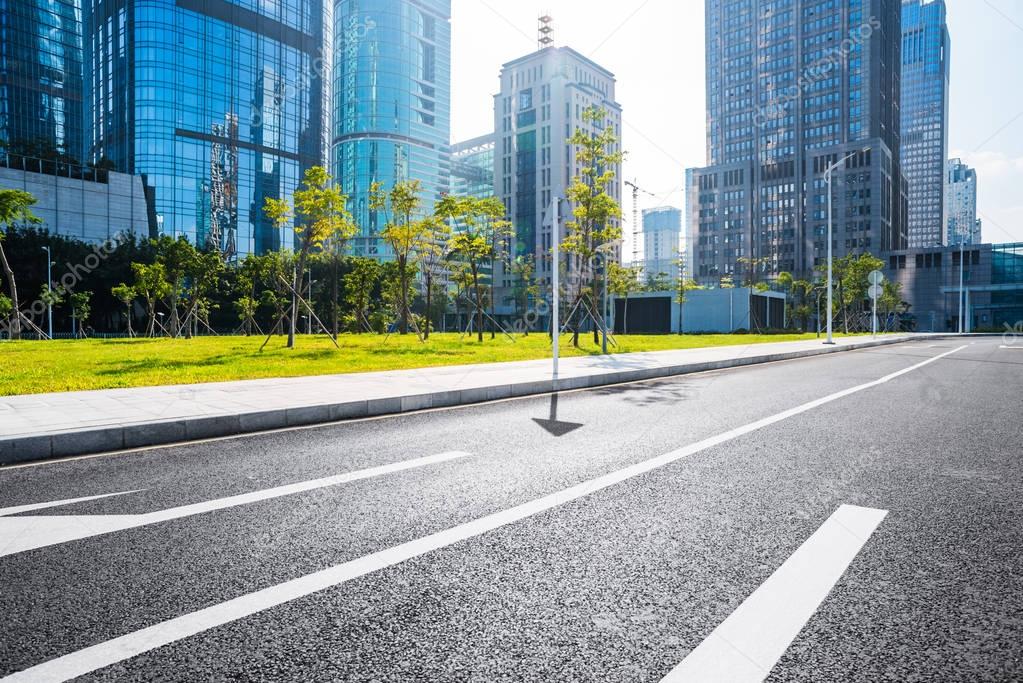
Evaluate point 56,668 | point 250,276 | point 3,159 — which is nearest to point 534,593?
point 56,668

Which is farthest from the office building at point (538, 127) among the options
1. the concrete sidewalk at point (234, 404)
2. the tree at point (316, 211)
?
the concrete sidewalk at point (234, 404)

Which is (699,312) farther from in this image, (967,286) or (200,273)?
(967,286)

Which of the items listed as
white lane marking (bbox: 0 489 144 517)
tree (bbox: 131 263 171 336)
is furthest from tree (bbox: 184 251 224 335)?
white lane marking (bbox: 0 489 144 517)

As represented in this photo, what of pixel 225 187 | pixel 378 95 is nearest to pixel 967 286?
pixel 225 187

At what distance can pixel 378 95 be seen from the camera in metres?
122

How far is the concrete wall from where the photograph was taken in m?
54.3

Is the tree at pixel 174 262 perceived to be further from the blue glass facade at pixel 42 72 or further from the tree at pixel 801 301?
the tree at pixel 801 301

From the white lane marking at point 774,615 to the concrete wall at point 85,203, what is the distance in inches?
2483

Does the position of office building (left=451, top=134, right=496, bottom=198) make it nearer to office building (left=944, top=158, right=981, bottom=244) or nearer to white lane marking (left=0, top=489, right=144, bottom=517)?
office building (left=944, top=158, right=981, bottom=244)

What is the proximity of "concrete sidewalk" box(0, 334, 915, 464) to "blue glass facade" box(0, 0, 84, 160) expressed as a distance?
3112 inches

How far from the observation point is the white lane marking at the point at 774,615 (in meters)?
2.04

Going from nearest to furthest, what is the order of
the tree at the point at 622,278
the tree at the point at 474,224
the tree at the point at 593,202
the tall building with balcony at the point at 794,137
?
the tree at the point at 593,202, the tree at the point at 474,224, the tree at the point at 622,278, the tall building with balcony at the point at 794,137

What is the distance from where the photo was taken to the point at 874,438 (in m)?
6.20

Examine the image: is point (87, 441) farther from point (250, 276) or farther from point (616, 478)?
point (250, 276)
